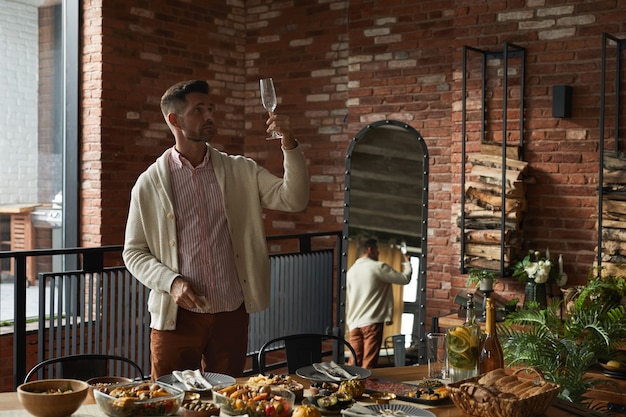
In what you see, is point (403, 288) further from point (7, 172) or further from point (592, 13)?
point (7, 172)

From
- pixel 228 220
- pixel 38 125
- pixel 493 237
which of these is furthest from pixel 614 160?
pixel 38 125

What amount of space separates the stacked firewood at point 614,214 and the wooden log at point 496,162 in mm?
489

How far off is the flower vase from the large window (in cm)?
311

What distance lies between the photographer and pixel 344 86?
21.6ft

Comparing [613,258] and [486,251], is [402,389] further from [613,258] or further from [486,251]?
[486,251]

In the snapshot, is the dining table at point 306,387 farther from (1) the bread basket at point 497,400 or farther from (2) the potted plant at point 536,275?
(2) the potted plant at point 536,275

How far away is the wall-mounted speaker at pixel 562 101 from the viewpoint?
4965 millimetres

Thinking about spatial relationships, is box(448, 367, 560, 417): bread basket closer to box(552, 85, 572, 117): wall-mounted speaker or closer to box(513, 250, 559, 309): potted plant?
box(513, 250, 559, 309): potted plant

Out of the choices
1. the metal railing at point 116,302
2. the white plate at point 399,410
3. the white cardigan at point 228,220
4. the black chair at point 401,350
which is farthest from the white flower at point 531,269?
the white plate at point 399,410

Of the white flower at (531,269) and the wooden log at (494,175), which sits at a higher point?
the wooden log at (494,175)

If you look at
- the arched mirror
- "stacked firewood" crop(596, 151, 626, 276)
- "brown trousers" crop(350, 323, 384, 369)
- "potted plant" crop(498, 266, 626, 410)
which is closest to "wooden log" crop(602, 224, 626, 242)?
"stacked firewood" crop(596, 151, 626, 276)

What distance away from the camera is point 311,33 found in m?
6.74

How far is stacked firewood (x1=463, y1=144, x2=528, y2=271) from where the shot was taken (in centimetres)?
507

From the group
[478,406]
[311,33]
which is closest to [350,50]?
[311,33]
